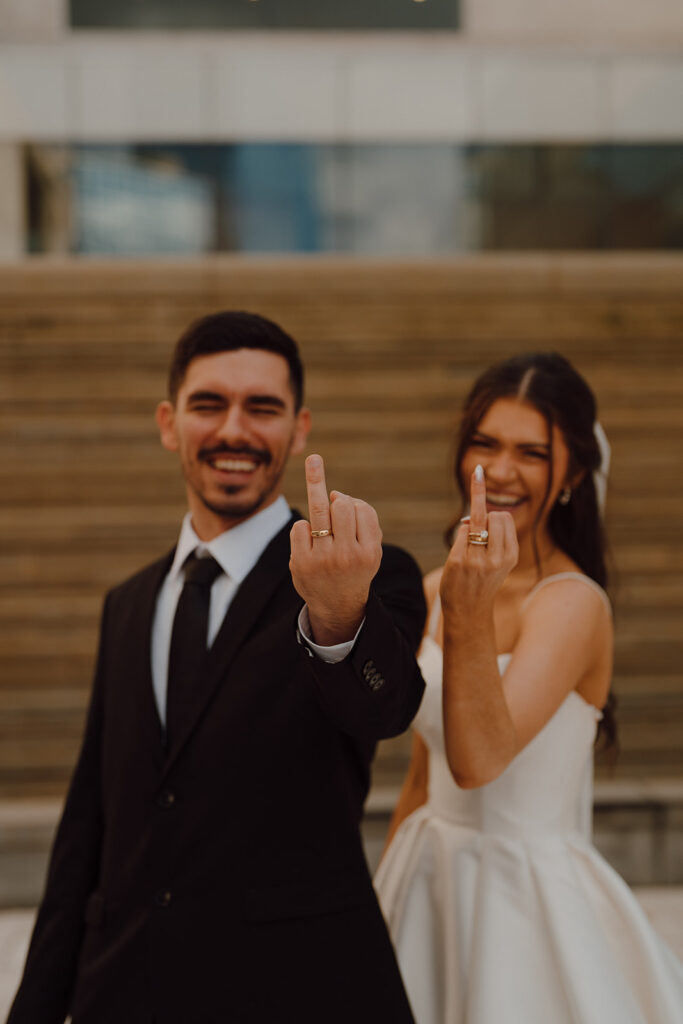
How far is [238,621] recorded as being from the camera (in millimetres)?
1418

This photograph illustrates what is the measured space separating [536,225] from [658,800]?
11.8 feet

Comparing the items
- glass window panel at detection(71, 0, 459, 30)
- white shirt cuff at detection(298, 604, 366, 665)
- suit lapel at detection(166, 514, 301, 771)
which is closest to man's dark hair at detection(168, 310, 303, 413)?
suit lapel at detection(166, 514, 301, 771)

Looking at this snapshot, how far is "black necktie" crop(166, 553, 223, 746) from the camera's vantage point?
1407mm

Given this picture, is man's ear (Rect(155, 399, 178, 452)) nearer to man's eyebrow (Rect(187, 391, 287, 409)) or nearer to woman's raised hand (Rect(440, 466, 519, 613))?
man's eyebrow (Rect(187, 391, 287, 409))

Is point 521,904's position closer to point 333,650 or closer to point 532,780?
point 532,780

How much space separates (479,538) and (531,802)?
75cm

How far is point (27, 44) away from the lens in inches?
229

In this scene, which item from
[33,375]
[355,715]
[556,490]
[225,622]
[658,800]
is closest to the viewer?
[355,715]

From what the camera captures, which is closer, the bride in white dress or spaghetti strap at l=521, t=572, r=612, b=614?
the bride in white dress

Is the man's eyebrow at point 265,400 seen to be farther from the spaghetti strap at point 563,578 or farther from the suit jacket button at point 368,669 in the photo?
the spaghetti strap at point 563,578

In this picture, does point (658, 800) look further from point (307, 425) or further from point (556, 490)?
point (307, 425)

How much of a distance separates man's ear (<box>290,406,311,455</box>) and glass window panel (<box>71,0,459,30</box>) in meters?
5.02

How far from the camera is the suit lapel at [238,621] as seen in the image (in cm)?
138

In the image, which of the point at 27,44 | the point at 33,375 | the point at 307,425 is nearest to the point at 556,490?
the point at 307,425
